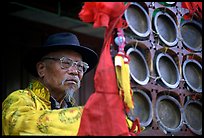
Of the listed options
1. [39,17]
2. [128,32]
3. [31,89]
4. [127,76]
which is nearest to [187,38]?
[128,32]

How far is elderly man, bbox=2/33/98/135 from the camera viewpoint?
5.07ft

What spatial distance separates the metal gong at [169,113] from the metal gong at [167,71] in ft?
0.23

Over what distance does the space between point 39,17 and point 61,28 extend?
250mm

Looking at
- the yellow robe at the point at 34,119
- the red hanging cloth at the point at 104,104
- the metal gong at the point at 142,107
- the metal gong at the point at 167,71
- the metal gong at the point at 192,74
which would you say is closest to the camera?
the red hanging cloth at the point at 104,104

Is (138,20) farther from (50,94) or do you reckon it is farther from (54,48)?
(50,94)

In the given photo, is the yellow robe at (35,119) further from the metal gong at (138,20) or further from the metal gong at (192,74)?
the metal gong at (192,74)

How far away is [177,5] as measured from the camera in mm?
2229

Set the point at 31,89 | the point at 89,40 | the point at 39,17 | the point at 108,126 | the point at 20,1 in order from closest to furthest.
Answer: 1. the point at 108,126
2. the point at 31,89
3. the point at 20,1
4. the point at 39,17
5. the point at 89,40

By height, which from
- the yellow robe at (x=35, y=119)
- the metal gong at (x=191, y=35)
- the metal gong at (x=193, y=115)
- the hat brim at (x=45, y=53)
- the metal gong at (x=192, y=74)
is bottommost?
the metal gong at (x=193, y=115)

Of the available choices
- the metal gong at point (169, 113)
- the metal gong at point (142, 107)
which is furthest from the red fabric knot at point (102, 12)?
the metal gong at point (169, 113)

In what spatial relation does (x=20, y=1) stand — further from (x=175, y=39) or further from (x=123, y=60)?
(x=123, y=60)

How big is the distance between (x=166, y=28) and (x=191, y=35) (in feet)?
0.68

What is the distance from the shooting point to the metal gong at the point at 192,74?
223cm

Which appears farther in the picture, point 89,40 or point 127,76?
point 89,40
